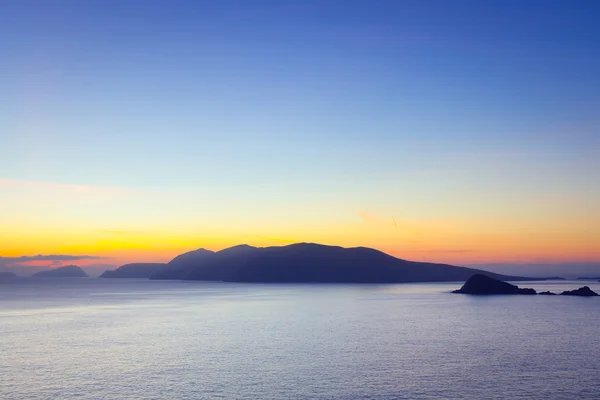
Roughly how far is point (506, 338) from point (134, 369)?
2274 inches

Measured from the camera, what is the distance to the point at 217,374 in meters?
55.7

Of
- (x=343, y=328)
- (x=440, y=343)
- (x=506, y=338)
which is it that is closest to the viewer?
(x=440, y=343)

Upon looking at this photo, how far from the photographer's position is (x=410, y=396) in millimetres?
46062

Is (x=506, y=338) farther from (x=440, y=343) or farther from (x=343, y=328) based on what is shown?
(x=343, y=328)

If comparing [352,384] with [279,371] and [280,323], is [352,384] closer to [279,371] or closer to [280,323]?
[279,371]

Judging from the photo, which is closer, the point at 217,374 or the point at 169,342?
the point at 217,374

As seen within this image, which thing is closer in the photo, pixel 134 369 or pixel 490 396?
pixel 490 396

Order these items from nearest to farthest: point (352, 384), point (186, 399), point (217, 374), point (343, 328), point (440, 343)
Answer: point (186, 399)
point (352, 384)
point (217, 374)
point (440, 343)
point (343, 328)

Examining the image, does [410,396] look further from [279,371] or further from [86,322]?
[86,322]

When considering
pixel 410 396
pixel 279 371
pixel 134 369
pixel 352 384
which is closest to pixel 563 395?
pixel 410 396

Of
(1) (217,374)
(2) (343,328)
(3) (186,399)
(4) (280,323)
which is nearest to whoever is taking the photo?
(3) (186,399)

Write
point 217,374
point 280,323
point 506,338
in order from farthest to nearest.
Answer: point 280,323
point 506,338
point 217,374

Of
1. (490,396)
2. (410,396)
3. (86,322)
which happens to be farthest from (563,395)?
(86,322)

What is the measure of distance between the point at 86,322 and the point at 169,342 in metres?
40.4
